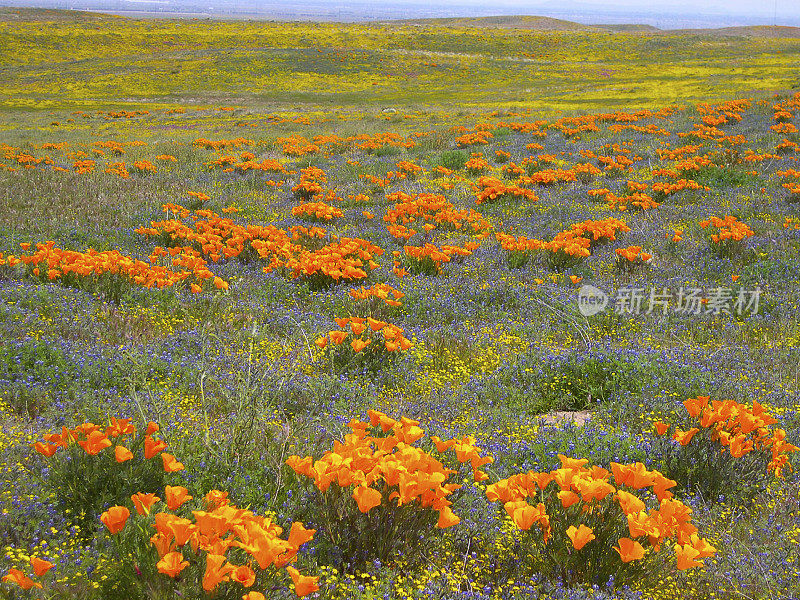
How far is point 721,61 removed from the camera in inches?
2409

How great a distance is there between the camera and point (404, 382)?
4.25 meters

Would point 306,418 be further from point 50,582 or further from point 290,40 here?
point 290,40

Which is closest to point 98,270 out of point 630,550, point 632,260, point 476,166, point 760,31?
point 630,550

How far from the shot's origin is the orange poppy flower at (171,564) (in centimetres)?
172

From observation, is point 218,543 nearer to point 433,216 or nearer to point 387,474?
point 387,474

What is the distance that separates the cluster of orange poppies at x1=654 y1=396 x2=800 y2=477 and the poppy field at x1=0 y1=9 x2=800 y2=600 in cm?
2

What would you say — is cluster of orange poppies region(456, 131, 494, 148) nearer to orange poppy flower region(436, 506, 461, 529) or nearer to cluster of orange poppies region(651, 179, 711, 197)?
cluster of orange poppies region(651, 179, 711, 197)

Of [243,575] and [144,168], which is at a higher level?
[144,168]

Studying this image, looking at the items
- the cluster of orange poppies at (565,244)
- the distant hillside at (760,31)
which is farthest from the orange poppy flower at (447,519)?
the distant hillside at (760,31)

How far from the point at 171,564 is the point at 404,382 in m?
2.63

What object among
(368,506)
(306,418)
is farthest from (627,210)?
(368,506)

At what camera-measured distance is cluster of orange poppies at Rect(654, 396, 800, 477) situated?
2.76 meters

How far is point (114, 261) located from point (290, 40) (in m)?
79.8

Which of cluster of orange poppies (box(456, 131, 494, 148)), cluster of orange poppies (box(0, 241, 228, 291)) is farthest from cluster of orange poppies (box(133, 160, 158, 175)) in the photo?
cluster of orange poppies (box(456, 131, 494, 148))
